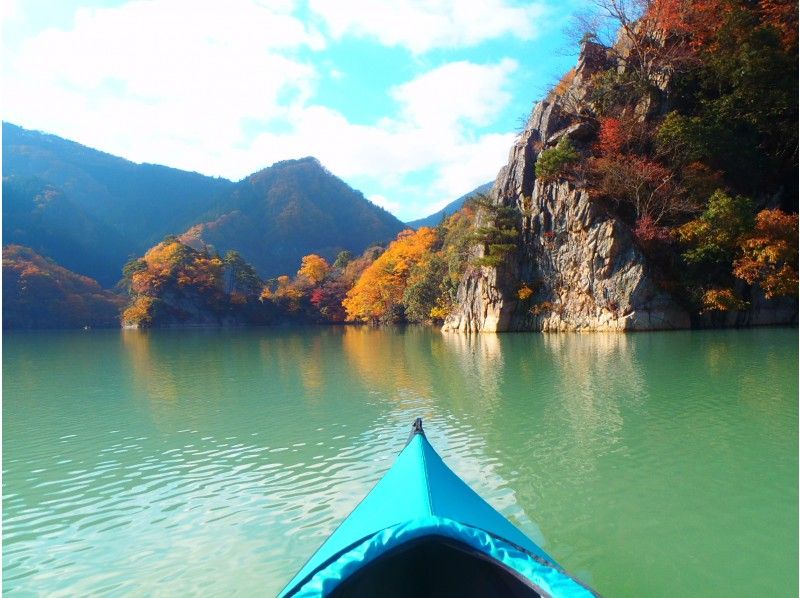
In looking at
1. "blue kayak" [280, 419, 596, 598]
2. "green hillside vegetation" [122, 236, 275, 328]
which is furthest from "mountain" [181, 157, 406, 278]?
"blue kayak" [280, 419, 596, 598]

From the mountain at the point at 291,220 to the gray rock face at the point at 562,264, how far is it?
60.5 meters

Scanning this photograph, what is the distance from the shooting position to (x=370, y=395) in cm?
1111

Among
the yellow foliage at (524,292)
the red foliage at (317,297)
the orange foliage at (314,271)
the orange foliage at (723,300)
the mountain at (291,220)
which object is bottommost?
the orange foliage at (723,300)

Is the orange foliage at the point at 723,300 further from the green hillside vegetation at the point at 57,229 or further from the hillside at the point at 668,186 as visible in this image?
the green hillside vegetation at the point at 57,229

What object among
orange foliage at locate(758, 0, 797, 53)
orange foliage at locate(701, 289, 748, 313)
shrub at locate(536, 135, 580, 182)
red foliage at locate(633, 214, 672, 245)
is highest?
orange foliage at locate(758, 0, 797, 53)

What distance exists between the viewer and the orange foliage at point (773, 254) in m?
20.7

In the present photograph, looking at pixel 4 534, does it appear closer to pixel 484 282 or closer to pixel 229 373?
pixel 229 373

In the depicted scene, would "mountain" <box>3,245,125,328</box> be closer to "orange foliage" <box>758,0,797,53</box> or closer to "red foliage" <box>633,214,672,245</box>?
"red foliage" <box>633,214,672,245</box>

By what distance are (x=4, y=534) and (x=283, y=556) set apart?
2.74 meters

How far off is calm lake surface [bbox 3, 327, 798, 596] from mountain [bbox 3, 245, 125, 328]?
4473 centimetres

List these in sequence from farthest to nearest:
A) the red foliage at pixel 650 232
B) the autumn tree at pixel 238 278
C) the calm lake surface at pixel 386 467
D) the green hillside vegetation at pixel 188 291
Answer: the autumn tree at pixel 238 278, the green hillside vegetation at pixel 188 291, the red foliage at pixel 650 232, the calm lake surface at pixel 386 467

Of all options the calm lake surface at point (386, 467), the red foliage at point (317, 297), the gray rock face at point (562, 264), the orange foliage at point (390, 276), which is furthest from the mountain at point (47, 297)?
the calm lake surface at point (386, 467)

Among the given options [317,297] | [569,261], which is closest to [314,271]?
[317,297]

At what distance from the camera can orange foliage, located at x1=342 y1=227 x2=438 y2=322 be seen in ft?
145
